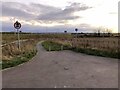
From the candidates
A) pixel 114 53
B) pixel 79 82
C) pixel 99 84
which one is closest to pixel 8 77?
pixel 79 82

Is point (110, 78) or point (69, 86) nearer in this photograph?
point (69, 86)

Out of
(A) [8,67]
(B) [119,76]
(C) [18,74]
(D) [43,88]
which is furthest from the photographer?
(A) [8,67]

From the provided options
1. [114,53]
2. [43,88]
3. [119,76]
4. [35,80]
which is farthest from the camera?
[114,53]

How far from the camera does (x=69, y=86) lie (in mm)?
10938

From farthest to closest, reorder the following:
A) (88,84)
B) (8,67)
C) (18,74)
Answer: (8,67) → (18,74) → (88,84)

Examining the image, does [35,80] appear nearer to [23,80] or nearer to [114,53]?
[23,80]

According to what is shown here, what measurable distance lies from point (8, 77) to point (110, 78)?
5188 millimetres

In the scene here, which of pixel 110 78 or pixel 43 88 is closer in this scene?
pixel 43 88

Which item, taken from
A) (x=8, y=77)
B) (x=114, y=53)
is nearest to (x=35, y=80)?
(x=8, y=77)

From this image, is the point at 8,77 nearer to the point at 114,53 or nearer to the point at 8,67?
the point at 8,67

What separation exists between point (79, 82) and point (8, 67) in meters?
7.13

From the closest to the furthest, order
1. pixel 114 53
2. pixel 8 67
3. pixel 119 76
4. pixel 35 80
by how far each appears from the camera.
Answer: pixel 35 80
pixel 119 76
pixel 8 67
pixel 114 53

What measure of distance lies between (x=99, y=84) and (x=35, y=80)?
10.2 feet

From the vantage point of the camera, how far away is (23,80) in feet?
41.2
